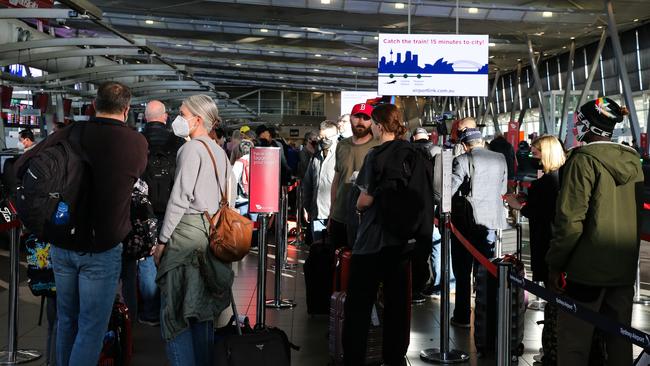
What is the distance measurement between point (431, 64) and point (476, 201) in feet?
24.1

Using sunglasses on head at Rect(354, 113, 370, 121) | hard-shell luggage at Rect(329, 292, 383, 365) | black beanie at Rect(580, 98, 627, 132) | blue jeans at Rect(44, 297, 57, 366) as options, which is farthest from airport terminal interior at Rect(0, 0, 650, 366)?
sunglasses on head at Rect(354, 113, 370, 121)

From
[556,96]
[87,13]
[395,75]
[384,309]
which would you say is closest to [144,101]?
[395,75]

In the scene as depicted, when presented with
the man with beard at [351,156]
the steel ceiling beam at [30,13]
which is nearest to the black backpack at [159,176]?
the man with beard at [351,156]

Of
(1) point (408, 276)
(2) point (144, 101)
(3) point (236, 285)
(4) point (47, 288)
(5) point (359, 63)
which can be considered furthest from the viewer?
(5) point (359, 63)

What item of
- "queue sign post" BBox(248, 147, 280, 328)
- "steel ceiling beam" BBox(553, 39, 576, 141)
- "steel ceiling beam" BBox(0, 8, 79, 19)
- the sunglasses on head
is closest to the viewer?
the sunglasses on head

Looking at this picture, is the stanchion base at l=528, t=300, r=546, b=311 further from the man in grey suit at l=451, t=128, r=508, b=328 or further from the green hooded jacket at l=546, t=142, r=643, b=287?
the green hooded jacket at l=546, t=142, r=643, b=287

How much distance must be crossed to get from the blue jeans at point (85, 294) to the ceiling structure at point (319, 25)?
10.8 m

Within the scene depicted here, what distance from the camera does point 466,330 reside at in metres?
6.62

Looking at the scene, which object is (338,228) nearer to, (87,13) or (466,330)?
(466,330)

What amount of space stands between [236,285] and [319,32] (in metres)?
19.7

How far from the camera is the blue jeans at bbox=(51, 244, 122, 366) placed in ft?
12.7

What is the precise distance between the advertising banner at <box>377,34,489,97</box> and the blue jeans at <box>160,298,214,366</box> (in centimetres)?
952

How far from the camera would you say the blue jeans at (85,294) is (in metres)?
3.86

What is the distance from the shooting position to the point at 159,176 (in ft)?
18.6
